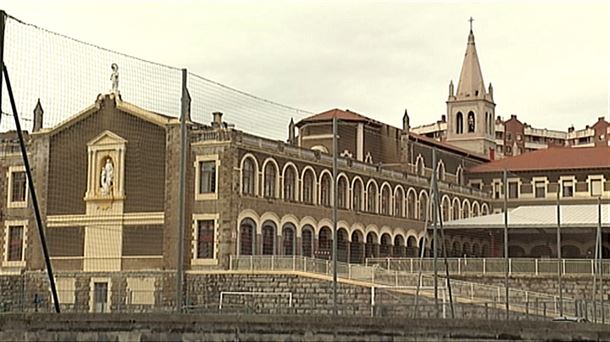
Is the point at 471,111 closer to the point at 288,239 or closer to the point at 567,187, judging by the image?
the point at 567,187

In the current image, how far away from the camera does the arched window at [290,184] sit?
170 feet

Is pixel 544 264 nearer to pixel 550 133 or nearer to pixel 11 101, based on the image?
pixel 11 101

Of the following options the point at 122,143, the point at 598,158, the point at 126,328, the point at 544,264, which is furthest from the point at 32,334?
the point at 598,158

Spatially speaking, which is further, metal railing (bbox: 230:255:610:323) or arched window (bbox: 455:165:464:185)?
arched window (bbox: 455:165:464:185)

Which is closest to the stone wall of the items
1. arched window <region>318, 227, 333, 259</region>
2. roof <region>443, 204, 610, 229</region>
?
arched window <region>318, 227, 333, 259</region>

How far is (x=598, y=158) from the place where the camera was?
79000 mm

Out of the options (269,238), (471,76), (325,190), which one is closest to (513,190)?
(471,76)

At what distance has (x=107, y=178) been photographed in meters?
51.8

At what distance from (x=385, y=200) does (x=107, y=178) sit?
17691mm

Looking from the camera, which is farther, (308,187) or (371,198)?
(371,198)

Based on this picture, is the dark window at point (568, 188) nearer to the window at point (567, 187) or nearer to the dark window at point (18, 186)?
the window at point (567, 187)

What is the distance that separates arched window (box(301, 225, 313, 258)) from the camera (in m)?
52.8

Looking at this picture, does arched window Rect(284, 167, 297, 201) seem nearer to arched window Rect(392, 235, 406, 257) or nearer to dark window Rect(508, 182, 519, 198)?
arched window Rect(392, 235, 406, 257)

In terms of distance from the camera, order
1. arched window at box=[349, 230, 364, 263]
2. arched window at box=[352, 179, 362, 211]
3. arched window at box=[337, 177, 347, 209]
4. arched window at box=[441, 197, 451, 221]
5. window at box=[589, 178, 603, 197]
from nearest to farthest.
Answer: arched window at box=[337, 177, 347, 209] < arched window at box=[349, 230, 364, 263] < arched window at box=[352, 179, 362, 211] < arched window at box=[441, 197, 451, 221] < window at box=[589, 178, 603, 197]
